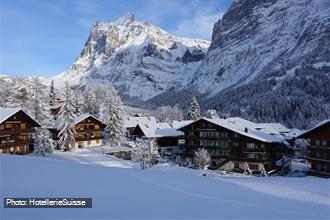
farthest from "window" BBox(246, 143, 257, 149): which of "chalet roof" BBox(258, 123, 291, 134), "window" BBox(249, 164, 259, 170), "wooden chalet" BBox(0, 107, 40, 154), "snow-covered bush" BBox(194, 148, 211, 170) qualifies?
"wooden chalet" BBox(0, 107, 40, 154)

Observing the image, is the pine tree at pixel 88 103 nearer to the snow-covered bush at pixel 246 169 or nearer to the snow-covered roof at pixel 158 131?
the snow-covered roof at pixel 158 131

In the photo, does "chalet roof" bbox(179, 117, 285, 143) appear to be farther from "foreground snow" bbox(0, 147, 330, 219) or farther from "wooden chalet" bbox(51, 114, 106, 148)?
"foreground snow" bbox(0, 147, 330, 219)

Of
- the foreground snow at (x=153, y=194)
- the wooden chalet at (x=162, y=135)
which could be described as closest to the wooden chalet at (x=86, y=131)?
the wooden chalet at (x=162, y=135)

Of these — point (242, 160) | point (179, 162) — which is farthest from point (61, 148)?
point (242, 160)

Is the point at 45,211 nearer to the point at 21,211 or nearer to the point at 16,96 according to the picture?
the point at 21,211

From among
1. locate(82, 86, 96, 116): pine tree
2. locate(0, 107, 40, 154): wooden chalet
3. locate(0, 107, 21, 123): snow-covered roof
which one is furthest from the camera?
Result: locate(82, 86, 96, 116): pine tree

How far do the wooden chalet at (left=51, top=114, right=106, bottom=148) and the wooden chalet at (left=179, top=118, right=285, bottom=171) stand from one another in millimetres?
19481

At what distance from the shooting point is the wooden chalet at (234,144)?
6494 cm

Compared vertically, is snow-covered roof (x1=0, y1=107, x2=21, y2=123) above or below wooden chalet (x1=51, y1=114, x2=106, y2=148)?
above

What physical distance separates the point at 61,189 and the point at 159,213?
653 centimetres

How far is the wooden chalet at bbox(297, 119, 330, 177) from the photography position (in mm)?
53156

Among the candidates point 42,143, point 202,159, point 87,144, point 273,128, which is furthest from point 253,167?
point 42,143

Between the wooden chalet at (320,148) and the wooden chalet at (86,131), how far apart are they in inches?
1646

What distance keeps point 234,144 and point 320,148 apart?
646 inches
